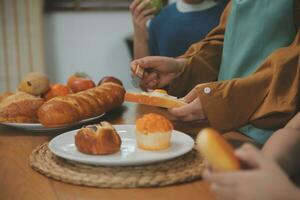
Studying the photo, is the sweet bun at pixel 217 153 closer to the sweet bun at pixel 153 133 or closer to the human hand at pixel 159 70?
the sweet bun at pixel 153 133

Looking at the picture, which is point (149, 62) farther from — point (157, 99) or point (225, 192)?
point (225, 192)

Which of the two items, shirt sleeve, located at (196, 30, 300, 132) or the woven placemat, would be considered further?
shirt sleeve, located at (196, 30, 300, 132)

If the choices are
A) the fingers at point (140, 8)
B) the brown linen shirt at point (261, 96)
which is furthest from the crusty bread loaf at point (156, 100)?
the fingers at point (140, 8)

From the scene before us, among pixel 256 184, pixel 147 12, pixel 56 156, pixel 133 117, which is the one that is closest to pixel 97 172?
pixel 56 156

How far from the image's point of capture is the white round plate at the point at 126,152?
0.66 m

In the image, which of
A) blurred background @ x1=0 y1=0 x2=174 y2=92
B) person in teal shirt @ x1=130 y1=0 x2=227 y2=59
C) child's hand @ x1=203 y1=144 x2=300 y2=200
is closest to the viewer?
child's hand @ x1=203 y1=144 x2=300 y2=200

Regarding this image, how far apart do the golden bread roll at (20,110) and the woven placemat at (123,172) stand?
212mm

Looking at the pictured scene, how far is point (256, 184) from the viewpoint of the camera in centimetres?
47

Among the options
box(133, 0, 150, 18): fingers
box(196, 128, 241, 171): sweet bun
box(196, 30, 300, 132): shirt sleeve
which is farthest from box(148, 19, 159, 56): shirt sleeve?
box(196, 128, 241, 171): sweet bun

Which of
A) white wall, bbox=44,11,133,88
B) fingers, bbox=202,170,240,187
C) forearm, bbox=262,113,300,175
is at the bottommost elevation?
white wall, bbox=44,11,133,88

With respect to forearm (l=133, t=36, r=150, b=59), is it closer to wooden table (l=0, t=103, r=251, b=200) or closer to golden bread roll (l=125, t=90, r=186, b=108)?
golden bread roll (l=125, t=90, r=186, b=108)

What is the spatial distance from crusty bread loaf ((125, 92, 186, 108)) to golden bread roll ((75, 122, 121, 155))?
9.5 inches

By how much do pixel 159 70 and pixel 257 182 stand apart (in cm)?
71

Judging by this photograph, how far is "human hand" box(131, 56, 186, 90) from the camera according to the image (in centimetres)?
114
